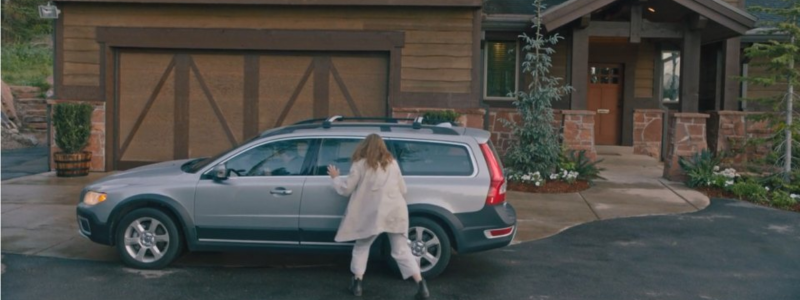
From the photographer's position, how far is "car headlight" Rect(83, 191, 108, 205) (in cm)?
782

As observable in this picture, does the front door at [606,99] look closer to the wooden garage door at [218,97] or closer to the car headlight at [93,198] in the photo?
the wooden garage door at [218,97]

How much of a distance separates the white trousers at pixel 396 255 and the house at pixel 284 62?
7.97 m

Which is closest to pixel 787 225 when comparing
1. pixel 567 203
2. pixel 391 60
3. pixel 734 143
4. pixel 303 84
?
pixel 567 203

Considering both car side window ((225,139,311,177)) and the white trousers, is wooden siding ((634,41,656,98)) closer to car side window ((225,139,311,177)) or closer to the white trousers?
car side window ((225,139,311,177))

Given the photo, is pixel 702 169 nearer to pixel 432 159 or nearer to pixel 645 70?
pixel 645 70

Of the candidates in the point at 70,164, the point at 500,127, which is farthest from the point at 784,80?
the point at 70,164

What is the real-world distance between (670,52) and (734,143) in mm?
4434

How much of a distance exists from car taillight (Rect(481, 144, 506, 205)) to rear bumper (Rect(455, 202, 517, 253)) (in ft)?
0.24

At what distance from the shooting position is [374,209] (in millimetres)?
6945

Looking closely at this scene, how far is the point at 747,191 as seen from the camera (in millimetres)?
12680

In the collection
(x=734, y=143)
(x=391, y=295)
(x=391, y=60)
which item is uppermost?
(x=391, y=60)

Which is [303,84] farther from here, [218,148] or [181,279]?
[181,279]

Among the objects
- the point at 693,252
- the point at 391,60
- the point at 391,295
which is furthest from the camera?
the point at 391,60

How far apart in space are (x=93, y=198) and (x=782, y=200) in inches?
371
